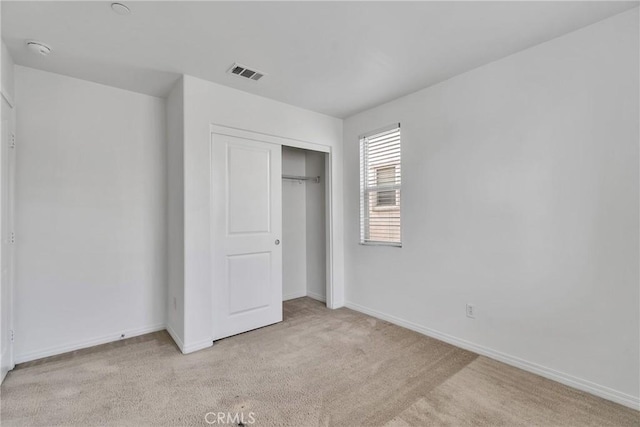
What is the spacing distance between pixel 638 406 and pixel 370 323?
6.70 ft

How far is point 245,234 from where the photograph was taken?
3.18 meters

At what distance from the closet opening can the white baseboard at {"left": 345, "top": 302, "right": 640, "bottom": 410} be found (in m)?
1.42

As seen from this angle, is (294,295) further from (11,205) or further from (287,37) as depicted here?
(287,37)

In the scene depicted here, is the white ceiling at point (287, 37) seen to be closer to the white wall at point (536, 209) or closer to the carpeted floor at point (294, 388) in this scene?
the white wall at point (536, 209)

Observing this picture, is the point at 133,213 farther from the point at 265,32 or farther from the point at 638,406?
the point at 638,406

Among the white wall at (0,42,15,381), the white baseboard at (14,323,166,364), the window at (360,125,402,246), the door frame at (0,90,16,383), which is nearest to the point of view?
the white wall at (0,42,15,381)

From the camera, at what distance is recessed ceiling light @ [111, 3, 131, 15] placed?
1.82 m

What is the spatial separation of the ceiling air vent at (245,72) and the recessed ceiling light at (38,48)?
132 centimetres

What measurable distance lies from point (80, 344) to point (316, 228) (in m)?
2.87

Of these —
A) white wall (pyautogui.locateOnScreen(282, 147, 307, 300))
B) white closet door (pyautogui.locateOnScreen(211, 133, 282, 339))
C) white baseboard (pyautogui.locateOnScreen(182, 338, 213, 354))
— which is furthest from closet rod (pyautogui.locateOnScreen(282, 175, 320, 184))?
white baseboard (pyautogui.locateOnScreen(182, 338, 213, 354))

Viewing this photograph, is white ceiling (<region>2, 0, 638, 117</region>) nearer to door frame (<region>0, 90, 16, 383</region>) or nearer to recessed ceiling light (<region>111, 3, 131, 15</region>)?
recessed ceiling light (<region>111, 3, 131, 15</region>)

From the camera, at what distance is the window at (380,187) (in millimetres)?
3375

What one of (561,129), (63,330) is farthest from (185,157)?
(561,129)

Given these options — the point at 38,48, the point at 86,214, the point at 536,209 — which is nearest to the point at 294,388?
the point at 536,209
